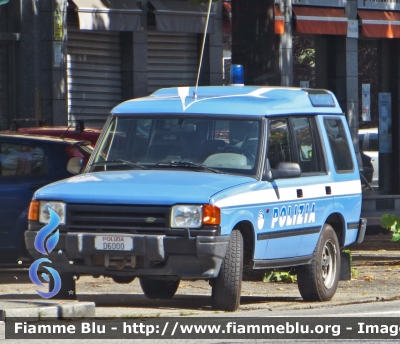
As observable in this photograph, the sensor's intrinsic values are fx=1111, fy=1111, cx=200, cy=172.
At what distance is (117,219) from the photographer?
9.28 m

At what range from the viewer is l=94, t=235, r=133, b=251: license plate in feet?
30.2

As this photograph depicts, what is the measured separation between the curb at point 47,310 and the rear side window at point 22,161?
3.38 meters

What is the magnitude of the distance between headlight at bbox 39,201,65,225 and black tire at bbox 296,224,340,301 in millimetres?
2618

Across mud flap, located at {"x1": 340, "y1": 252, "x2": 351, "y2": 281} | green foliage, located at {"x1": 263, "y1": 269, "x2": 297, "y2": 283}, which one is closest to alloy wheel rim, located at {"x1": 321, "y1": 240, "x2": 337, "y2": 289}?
mud flap, located at {"x1": 340, "y1": 252, "x2": 351, "y2": 281}

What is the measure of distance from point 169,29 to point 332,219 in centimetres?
1007

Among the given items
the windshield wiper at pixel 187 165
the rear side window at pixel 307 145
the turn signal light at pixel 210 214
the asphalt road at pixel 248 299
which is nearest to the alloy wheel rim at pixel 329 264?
the asphalt road at pixel 248 299

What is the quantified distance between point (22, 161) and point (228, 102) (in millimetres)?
2929

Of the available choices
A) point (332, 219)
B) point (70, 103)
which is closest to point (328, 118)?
point (332, 219)

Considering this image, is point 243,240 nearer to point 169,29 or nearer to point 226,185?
point 226,185

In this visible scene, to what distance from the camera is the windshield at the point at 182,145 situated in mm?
10000

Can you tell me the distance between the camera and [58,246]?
9398mm

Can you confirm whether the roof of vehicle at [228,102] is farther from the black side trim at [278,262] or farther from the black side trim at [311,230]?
the black side trim at [278,262]

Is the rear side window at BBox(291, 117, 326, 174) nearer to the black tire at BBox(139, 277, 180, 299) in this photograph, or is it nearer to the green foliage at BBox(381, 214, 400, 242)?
the black tire at BBox(139, 277, 180, 299)

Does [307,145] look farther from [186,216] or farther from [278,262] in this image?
[186,216]
